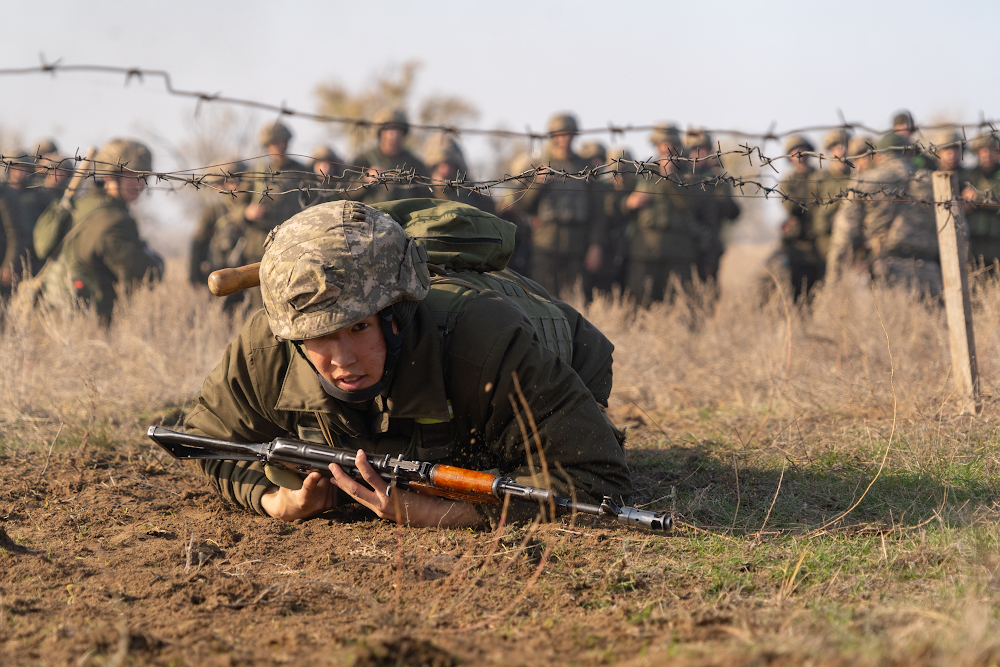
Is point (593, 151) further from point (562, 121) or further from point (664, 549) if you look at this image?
point (664, 549)

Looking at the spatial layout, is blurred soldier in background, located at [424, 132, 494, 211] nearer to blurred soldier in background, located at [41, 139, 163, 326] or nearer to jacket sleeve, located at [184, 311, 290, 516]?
blurred soldier in background, located at [41, 139, 163, 326]

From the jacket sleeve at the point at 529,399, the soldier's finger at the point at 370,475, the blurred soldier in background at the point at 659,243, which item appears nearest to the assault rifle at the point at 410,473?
the soldier's finger at the point at 370,475

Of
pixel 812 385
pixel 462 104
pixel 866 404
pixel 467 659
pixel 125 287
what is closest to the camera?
pixel 467 659

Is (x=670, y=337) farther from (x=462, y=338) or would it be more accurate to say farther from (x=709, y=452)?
(x=462, y=338)

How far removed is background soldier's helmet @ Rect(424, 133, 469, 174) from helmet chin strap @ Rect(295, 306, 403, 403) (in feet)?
19.4

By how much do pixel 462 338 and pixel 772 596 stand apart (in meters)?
1.21

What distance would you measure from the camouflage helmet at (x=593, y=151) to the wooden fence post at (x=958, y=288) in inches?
210

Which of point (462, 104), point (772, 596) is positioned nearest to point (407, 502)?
point (772, 596)

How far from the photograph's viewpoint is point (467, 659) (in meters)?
1.95

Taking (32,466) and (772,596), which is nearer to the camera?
(772,596)

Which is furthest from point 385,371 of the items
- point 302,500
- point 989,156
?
point 989,156

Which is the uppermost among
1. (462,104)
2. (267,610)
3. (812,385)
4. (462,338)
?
(462,104)

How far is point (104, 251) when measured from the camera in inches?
276

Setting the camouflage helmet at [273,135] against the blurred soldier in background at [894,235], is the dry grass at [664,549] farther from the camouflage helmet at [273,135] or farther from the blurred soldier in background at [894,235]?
the camouflage helmet at [273,135]
